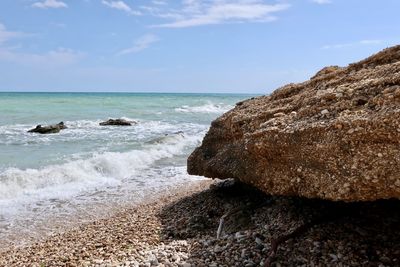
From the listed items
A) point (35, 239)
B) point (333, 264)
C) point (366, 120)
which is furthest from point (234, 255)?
point (35, 239)

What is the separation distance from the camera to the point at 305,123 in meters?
5.29

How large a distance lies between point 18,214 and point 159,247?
517cm

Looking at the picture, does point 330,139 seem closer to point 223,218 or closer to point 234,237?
point 234,237

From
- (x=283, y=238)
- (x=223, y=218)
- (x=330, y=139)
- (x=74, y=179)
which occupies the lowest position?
(x=74, y=179)

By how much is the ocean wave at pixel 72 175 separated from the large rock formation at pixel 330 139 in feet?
21.4

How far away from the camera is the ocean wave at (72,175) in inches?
463

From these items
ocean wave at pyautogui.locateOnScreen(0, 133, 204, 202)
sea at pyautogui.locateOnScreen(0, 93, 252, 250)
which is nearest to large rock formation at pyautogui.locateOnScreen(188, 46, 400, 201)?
sea at pyautogui.locateOnScreen(0, 93, 252, 250)

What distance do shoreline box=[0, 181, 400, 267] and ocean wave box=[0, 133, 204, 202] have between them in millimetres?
3926

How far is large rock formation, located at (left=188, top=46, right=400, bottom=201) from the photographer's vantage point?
436cm

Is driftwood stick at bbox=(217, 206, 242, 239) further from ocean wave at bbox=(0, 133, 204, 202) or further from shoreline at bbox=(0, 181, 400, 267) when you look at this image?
ocean wave at bbox=(0, 133, 204, 202)

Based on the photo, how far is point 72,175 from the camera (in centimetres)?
1330

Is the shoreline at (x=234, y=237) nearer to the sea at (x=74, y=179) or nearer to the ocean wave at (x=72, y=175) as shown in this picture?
the sea at (x=74, y=179)

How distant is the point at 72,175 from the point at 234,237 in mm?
8740

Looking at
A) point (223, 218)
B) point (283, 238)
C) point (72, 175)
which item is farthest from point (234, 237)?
point (72, 175)
